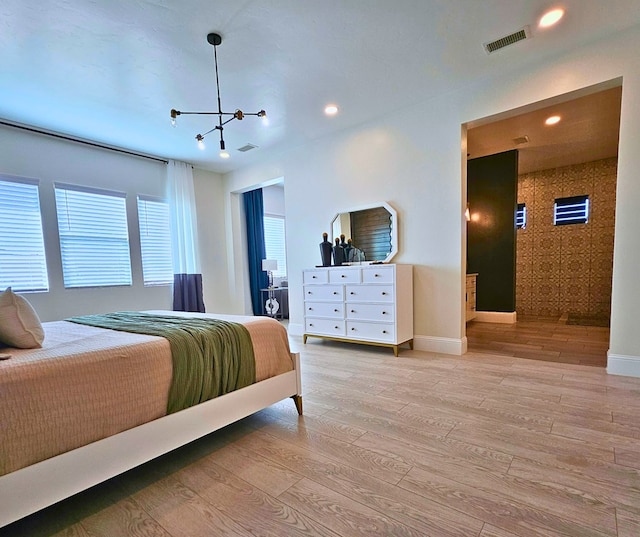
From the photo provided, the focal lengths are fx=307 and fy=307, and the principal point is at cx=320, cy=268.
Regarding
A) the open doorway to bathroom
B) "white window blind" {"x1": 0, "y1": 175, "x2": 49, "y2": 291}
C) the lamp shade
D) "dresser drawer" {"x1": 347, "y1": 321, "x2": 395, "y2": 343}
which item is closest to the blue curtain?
the lamp shade

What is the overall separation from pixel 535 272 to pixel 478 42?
5.07m

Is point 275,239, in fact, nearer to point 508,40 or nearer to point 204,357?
point 508,40

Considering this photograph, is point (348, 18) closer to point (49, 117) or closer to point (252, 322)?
point (252, 322)

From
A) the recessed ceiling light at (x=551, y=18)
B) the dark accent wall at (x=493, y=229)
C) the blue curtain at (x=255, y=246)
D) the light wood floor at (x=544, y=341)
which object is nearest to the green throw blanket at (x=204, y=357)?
the light wood floor at (x=544, y=341)

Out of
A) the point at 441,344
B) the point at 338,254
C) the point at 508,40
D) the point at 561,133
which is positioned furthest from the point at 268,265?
the point at 561,133

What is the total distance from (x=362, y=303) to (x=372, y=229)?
38.7 inches

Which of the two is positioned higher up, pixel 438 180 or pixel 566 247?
pixel 438 180

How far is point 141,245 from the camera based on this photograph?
4.50 m

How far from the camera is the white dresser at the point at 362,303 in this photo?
3.32 m

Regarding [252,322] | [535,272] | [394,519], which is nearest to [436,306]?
[252,322]

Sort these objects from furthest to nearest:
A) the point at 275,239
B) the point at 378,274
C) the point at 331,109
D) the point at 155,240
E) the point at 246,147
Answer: the point at 275,239 < the point at 155,240 < the point at 246,147 < the point at 331,109 < the point at 378,274

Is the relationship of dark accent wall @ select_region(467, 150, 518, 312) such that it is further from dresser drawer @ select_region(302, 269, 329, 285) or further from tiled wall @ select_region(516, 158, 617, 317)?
dresser drawer @ select_region(302, 269, 329, 285)

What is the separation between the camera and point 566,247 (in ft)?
18.9

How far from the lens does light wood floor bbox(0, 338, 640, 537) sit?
3.87 feet
